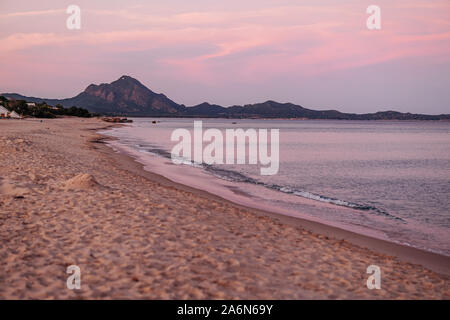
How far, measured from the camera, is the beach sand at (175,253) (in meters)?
5.52

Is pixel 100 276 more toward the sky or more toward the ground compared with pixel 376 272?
more toward the sky

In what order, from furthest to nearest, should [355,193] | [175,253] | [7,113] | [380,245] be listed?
[7,113]
[355,193]
[380,245]
[175,253]

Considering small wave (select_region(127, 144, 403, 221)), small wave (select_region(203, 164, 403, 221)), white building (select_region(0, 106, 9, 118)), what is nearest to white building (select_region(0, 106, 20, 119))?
white building (select_region(0, 106, 9, 118))

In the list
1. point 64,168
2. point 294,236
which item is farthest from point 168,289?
point 64,168

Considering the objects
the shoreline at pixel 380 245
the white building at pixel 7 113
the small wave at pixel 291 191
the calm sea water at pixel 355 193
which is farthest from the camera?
the white building at pixel 7 113

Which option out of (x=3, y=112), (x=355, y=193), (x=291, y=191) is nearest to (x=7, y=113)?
(x=3, y=112)

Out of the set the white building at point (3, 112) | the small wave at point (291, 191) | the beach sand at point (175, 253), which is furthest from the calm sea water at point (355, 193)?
the white building at point (3, 112)

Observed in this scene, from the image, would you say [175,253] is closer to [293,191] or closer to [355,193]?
[293,191]

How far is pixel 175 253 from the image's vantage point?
6828 millimetres

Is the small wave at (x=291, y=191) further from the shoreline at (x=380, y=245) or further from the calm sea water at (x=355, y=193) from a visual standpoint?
the shoreline at (x=380, y=245)

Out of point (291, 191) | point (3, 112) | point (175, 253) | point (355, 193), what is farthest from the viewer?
point (3, 112)
